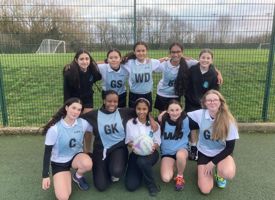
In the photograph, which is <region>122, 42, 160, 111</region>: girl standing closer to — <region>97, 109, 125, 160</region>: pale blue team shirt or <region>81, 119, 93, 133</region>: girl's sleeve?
<region>97, 109, 125, 160</region>: pale blue team shirt

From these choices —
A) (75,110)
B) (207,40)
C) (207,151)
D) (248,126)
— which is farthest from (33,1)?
(248,126)

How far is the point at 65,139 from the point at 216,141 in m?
1.83

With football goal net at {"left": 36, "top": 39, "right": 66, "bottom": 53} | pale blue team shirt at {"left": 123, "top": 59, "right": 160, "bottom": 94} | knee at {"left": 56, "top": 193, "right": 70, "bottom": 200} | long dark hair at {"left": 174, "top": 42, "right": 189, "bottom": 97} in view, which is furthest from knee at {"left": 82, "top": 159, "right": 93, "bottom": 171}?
football goal net at {"left": 36, "top": 39, "right": 66, "bottom": 53}

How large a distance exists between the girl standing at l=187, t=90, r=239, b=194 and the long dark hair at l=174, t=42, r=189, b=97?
1.93 ft

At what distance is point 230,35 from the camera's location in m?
5.62

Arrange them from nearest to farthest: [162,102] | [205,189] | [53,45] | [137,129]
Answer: [205,189] < [137,129] < [162,102] < [53,45]

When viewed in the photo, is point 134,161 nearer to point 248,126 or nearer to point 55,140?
point 55,140

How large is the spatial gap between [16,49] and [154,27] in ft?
8.14

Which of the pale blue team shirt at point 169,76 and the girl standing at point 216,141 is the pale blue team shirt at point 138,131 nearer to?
the girl standing at point 216,141

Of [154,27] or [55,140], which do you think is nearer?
[55,140]

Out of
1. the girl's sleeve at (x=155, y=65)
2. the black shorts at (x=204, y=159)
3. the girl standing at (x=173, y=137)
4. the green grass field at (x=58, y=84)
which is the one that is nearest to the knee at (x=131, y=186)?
the girl standing at (x=173, y=137)

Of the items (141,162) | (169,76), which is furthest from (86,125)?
(169,76)

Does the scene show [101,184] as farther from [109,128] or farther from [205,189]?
[205,189]

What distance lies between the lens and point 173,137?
423 cm
